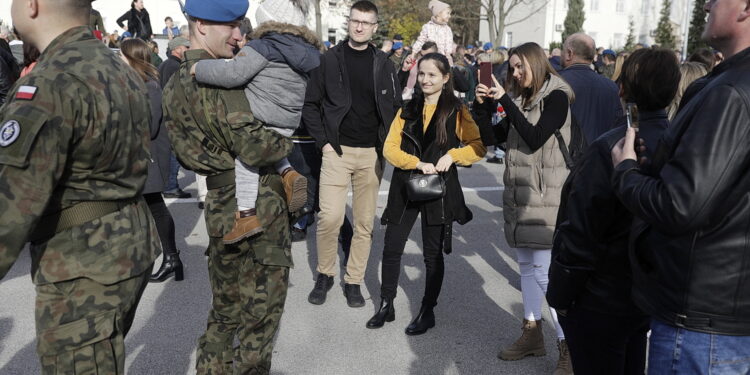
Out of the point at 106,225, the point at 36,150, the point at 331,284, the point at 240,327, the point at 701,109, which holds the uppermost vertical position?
the point at 701,109

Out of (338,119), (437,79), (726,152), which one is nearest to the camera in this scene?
(726,152)

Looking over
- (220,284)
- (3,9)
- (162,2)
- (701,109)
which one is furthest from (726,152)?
(162,2)

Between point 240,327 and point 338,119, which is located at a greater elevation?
point 338,119

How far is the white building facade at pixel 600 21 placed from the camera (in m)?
44.9

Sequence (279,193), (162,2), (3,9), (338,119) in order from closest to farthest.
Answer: (279,193), (338,119), (3,9), (162,2)

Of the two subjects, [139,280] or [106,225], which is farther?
[139,280]

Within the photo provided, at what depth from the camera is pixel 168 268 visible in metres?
5.20

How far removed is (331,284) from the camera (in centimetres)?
502

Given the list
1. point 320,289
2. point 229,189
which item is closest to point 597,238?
point 229,189

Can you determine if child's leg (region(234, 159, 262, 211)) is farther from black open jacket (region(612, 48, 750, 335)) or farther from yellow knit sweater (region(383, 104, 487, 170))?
black open jacket (region(612, 48, 750, 335))

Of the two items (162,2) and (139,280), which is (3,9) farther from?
(139,280)

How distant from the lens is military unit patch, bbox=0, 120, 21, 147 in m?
1.90

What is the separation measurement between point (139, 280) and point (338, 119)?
258 cm

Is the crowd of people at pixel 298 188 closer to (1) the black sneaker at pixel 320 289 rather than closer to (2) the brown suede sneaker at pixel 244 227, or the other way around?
(2) the brown suede sneaker at pixel 244 227
